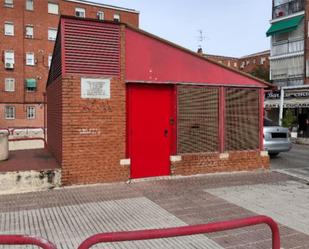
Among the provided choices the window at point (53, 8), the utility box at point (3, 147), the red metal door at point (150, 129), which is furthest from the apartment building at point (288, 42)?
the utility box at point (3, 147)

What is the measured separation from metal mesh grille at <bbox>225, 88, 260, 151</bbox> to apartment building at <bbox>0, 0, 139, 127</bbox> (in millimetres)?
37510

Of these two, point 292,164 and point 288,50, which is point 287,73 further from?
point 292,164

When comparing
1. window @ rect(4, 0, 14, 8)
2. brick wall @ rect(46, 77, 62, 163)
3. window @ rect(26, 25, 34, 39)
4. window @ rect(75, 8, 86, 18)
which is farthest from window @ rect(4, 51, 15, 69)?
brick wall @ rect(46, 77, 62, 163)

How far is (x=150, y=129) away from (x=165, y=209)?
2858mm

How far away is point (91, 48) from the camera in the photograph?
335 inches

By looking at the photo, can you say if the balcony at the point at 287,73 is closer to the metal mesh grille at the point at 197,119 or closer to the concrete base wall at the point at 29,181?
the metal mesh grille at the point at 197,119

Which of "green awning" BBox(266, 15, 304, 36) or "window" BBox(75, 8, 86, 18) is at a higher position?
"window" BBox(75, 8, 86, 18)

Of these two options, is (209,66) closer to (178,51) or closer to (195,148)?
(178,51)

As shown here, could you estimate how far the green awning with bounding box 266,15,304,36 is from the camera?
121 ft

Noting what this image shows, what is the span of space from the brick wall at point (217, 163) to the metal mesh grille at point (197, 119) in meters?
0.21

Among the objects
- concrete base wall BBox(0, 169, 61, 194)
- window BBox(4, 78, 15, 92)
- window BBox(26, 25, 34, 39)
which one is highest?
window BBox(26, 25, 34, 39)

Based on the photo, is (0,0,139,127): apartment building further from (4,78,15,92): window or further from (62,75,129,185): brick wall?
(62,75,129,185): brick wall

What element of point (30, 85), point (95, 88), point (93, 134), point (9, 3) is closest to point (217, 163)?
point (93, 134)

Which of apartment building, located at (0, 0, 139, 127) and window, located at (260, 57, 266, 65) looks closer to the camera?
apartment building, located at (0, 0, 139, 127)
